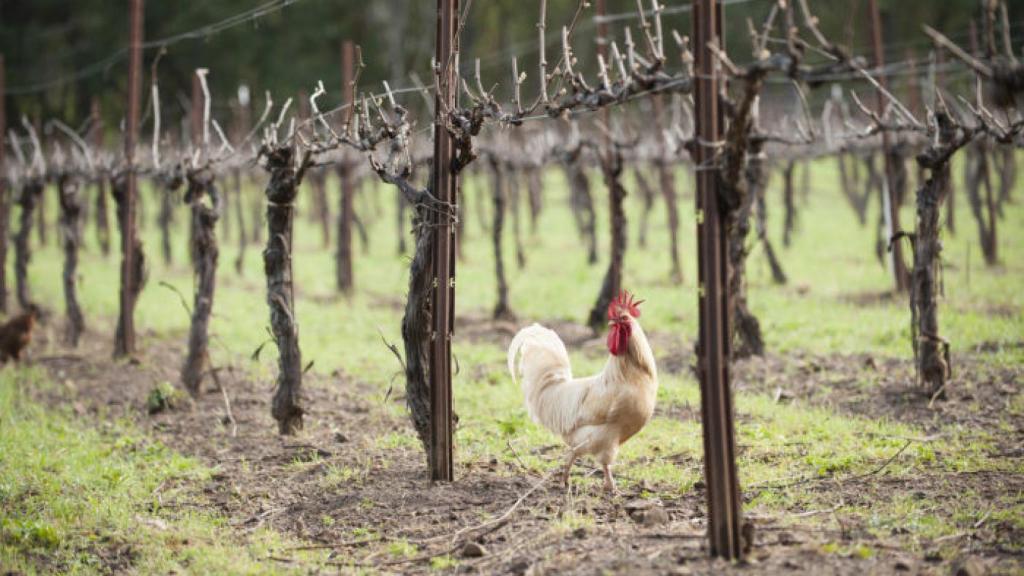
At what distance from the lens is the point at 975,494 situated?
5.94 meters

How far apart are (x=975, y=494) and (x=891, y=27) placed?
1114 inches

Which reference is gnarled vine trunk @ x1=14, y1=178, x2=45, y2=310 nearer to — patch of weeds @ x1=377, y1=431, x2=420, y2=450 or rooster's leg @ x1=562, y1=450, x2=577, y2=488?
patch of weeds @ x1=377, y1=431, x2=420, y2=450

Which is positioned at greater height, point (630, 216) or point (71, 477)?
point (630, 216)

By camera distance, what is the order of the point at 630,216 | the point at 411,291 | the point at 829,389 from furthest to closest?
the point at 630,216
the point at 829,389
the point at 411,291

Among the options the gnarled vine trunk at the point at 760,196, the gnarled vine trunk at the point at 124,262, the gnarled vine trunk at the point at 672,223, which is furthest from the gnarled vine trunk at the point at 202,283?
the gnarled vine trunk at the point at 672,223

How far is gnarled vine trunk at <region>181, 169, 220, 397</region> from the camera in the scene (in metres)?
9.85

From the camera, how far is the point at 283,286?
328 inches

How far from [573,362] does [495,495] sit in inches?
193

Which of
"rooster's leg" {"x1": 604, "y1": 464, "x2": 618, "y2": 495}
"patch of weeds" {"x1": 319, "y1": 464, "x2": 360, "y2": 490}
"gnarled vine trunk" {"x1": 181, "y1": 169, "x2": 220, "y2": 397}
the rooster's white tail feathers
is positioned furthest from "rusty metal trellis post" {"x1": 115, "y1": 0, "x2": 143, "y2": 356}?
"rooster's leg" {"x1": 604, "y1": 464, "x2": 618, "y2": 495}

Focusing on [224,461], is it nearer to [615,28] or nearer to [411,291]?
[411,291]

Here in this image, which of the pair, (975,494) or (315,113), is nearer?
(975,494)

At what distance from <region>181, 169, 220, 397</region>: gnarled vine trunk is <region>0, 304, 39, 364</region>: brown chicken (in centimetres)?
316

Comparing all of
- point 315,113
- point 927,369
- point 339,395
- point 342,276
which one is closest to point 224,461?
point 339,395

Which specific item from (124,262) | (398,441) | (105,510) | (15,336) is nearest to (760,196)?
(398,441)
